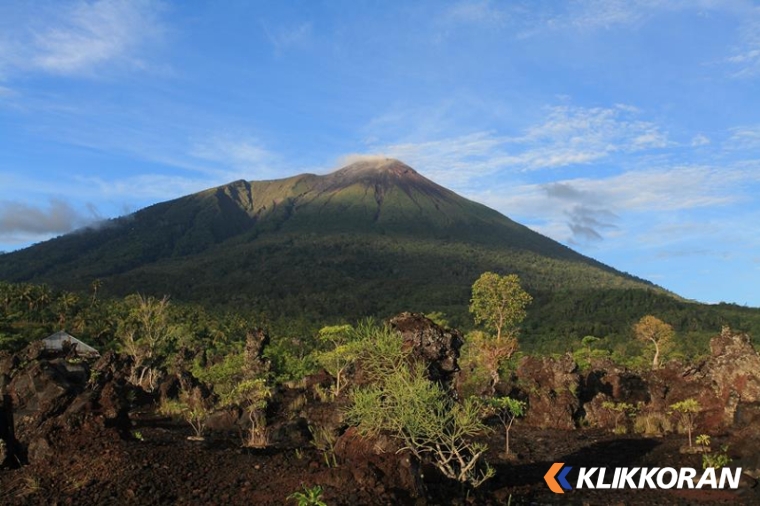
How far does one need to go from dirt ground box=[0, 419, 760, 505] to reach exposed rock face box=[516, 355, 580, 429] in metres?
4.49

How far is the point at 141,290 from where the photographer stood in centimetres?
9388

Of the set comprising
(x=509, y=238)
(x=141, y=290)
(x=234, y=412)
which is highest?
(x=509, y=238)

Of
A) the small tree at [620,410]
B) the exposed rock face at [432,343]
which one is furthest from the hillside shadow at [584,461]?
the exposed rock face at [432,343]

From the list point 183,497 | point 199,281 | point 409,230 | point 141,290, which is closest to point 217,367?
point 183,497

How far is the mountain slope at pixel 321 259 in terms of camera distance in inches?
3730

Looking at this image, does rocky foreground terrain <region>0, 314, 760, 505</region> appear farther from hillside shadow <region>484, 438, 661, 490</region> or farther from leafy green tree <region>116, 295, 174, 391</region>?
leafy green tree <region>116, 295, 174, 391</region>

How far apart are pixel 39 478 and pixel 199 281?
103m

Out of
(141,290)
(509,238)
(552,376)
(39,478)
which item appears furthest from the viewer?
(509,238)

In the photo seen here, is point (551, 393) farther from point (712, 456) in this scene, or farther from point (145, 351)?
point (145, 351)

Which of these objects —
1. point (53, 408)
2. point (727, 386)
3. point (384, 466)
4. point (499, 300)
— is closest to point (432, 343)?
point (384, 466)

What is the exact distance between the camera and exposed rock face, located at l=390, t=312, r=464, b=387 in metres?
11.5

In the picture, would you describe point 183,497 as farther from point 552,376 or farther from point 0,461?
point 552,376

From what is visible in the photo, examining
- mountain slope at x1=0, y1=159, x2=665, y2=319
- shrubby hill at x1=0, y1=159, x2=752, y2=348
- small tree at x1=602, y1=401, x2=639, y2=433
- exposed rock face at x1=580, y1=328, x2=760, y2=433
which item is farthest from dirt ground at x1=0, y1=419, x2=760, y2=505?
mountain slope at x1=0, y1=159, x2=665, y2=319

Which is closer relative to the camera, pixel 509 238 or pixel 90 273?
pixel 90 273
